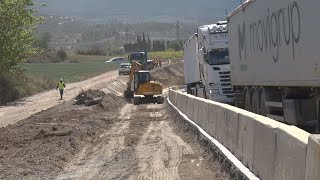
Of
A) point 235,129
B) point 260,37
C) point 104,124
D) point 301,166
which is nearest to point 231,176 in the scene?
point 235,129

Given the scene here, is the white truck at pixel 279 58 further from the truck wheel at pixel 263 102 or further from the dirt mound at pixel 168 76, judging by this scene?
the dirt mound at pixel 168 76

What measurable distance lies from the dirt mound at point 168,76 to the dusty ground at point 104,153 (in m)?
53.4

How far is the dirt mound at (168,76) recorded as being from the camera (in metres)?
79.2

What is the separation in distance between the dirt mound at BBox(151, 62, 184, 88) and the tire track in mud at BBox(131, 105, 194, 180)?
185 feet

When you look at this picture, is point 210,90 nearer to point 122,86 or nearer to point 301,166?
point 301,166

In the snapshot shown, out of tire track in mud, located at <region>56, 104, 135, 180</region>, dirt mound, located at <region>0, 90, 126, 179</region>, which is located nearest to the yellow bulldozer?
dirt mound, located at <region>0, 90, 126, 179</region>

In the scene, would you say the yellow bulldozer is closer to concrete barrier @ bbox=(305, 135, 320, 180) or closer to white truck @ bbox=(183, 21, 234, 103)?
white truck @ bbox=(183, 21, 234, 103)

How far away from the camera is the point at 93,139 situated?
20109 mm

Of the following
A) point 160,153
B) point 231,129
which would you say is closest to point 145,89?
point 160,153

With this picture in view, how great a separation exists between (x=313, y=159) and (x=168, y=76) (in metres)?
77.8

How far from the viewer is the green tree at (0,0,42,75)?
4081 cm

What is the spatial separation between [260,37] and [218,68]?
1014 centimetres

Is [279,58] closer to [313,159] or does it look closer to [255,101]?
[255,101]

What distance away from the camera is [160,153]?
1516 centimetres
